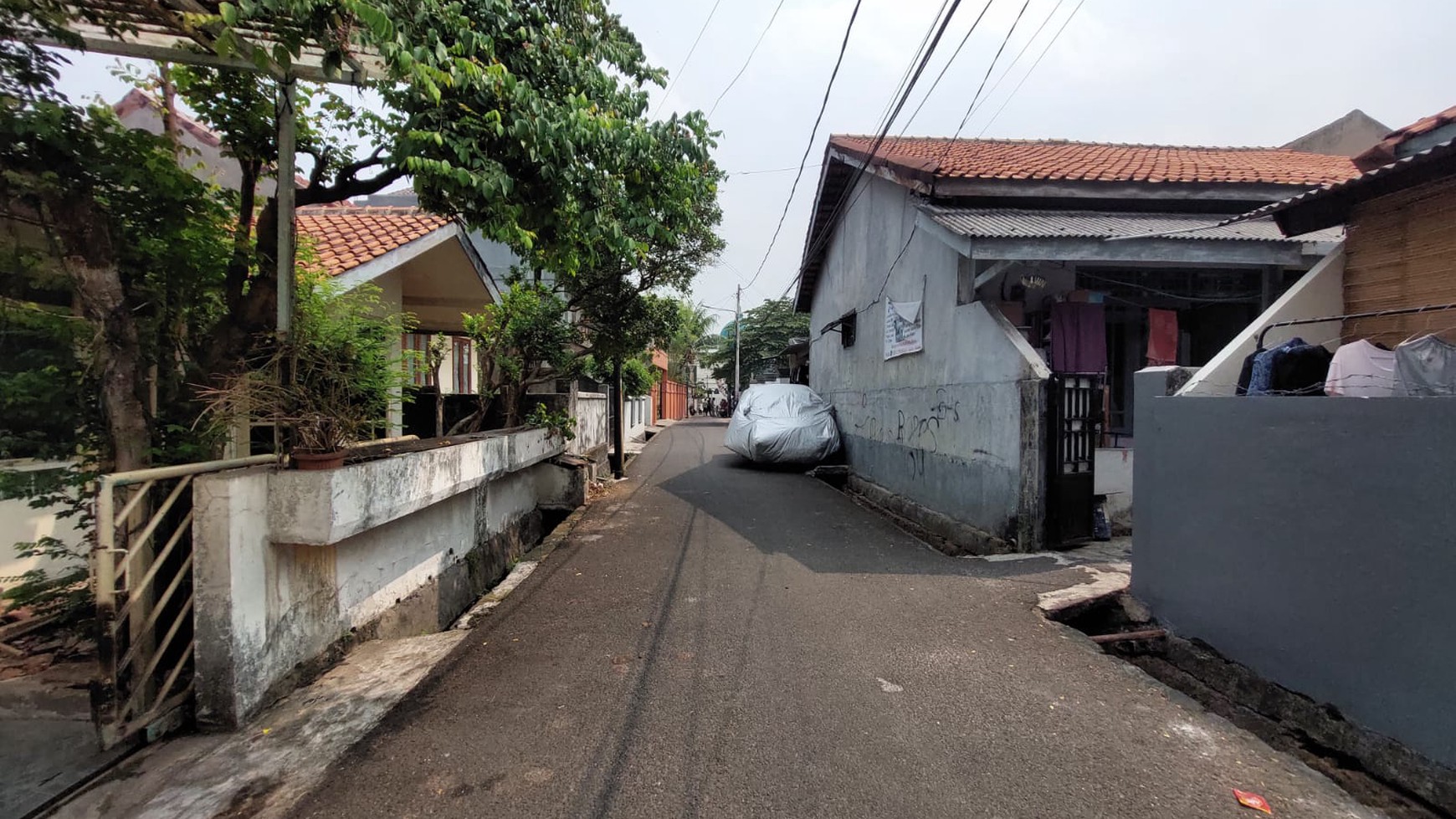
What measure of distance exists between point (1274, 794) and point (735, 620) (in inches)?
116

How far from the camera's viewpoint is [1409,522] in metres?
2.77

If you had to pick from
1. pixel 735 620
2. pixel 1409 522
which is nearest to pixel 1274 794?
pixel 1409 522

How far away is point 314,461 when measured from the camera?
10.5ft

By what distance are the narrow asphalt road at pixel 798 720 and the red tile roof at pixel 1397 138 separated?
3.76m

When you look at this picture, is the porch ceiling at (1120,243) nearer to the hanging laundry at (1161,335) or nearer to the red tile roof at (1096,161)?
the red tile roof at (1096,161)

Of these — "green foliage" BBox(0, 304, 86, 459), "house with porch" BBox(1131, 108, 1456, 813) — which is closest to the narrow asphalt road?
"house with porch" BBox(1131, 108, 1456, 813)

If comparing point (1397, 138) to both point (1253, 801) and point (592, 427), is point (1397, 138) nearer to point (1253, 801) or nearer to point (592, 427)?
point (1253, 801)

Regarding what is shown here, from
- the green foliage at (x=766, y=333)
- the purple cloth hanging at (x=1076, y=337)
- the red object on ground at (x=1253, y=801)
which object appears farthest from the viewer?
the green foliage at (x=766, y=333)

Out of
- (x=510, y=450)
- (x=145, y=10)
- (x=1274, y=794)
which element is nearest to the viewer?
(x=1274, y=794)

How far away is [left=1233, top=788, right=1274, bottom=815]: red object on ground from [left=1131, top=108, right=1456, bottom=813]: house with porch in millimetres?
719

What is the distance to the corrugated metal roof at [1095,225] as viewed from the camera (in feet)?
20.6

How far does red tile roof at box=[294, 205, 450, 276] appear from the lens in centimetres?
626

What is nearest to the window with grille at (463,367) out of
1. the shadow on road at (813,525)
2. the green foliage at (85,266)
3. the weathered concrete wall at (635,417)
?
the shadow on road at (813,525)

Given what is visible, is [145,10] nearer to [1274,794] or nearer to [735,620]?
[735,620]
